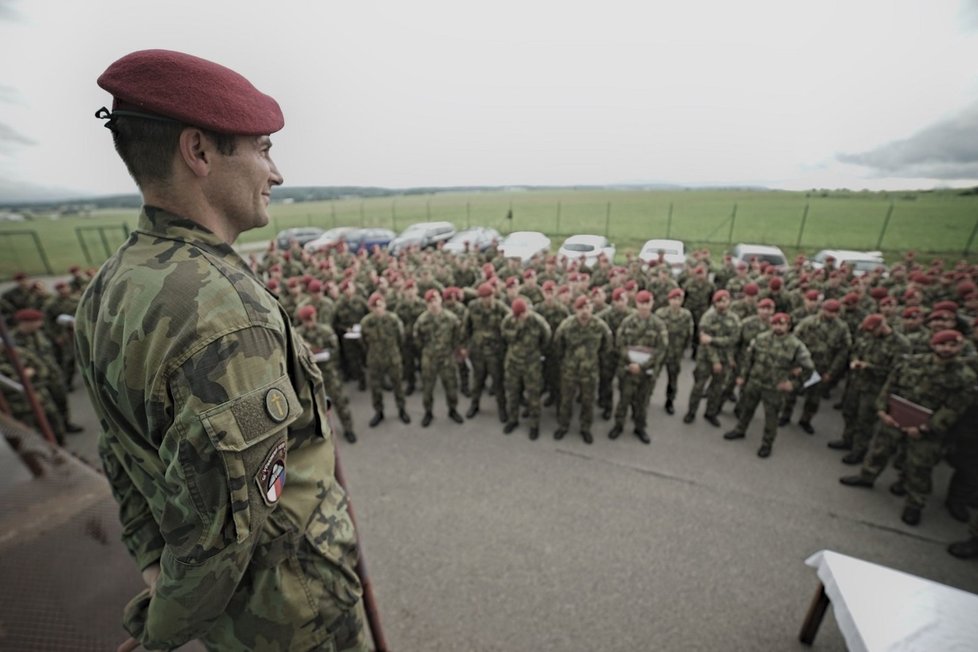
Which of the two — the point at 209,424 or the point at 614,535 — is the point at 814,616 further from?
the point at 209,424

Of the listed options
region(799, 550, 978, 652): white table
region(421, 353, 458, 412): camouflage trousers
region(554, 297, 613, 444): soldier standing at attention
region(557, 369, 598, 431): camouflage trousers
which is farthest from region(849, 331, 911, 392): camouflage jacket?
region(421, 353, 458, 412): camouflage trousers

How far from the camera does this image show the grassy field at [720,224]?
33.8 feet

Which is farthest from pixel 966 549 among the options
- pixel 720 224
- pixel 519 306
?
pixel 720 224

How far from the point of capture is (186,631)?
44.1 inches

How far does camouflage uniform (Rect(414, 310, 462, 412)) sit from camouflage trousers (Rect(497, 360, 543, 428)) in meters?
0.89

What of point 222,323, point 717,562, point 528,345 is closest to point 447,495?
point 528,345

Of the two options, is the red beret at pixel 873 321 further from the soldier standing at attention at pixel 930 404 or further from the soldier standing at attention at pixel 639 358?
the soldier standing at attention at pixel 639 358

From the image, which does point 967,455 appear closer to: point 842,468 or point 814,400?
point 842,468

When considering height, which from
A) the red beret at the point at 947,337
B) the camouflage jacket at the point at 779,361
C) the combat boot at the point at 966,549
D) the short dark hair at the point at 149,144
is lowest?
the combat boot at the point at 966,549

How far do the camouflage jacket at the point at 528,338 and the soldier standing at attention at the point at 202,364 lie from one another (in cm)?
443

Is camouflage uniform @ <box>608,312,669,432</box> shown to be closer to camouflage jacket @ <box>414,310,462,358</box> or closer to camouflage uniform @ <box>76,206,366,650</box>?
camouflage jacket @ <box>414,310,462,358</box>

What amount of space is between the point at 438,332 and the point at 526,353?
1.39 metres

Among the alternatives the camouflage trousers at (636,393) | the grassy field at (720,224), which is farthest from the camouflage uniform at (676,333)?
the grassy field at (720,224)

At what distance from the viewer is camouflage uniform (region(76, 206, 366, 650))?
91 cm
